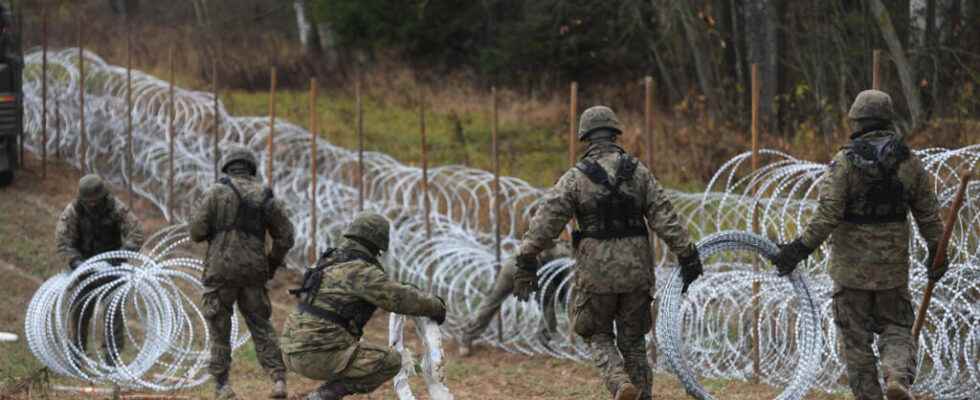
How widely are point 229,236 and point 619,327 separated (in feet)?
10.7

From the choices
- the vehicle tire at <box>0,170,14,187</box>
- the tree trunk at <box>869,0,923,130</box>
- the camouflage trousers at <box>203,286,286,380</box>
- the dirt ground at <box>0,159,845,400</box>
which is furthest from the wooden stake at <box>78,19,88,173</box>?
the tree trunk at <box>869,0,923,130</box>

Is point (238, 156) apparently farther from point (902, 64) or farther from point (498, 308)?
point (902, 64)

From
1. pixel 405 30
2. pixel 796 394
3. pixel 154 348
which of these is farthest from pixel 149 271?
pixel 405 30

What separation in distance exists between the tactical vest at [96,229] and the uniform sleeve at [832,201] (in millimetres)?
6304

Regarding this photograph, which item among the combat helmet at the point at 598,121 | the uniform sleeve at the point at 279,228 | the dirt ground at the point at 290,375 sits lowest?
the dirt ground at the point at 290,375

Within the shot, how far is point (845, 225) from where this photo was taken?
841 centimetres

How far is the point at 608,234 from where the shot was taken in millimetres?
8258

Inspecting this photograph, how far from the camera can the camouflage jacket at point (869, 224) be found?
8.19m

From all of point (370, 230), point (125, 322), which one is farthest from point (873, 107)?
point (125, 322)

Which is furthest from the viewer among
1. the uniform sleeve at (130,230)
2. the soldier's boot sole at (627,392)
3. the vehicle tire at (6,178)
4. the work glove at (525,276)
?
the vehicle tire at (6,178)

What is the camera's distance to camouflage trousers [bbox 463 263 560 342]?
519 inches

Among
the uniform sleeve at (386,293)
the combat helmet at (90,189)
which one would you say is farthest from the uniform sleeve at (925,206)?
the combat helmet at (90,189)

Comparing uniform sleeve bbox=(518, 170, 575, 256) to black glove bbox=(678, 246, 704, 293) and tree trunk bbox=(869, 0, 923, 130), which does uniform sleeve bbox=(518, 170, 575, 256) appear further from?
tree trunk bbox=(869, 0, 923, 130)

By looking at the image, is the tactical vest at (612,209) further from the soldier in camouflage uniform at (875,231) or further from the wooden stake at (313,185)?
the wooden stake at (313,185)
